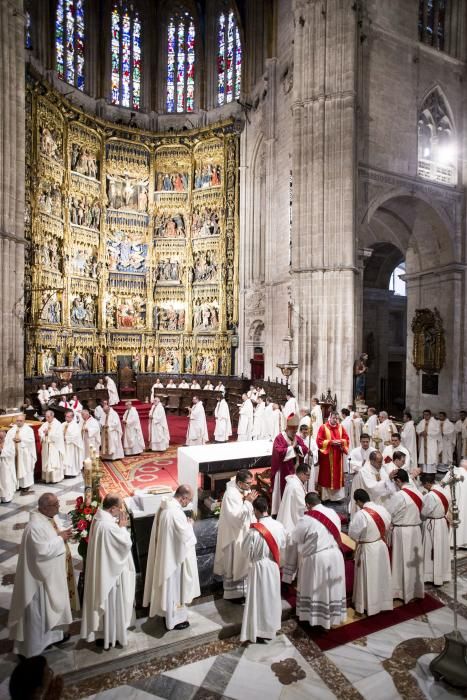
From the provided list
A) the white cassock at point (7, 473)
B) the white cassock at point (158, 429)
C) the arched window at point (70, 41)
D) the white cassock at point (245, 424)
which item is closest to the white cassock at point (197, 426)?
the white cassock at point (158, 429)

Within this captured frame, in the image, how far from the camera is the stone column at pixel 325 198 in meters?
15.9

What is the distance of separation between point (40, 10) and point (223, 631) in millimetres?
27161

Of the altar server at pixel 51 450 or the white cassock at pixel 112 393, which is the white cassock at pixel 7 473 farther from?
the white cassock at pixel 112 393

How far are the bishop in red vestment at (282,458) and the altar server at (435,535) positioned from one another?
2.07m

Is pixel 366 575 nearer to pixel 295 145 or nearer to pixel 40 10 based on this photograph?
pixel 295 145

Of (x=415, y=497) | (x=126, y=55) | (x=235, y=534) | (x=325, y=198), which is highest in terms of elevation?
(x=126, y=55)

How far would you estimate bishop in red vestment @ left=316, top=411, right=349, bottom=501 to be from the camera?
8.92 m

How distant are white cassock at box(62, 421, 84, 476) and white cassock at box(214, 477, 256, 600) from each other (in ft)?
19.9

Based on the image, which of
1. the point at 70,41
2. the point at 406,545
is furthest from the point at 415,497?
the point at 70,41

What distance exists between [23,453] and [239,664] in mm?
6683

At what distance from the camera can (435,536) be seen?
5.98 metres

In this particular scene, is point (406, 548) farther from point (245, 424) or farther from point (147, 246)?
point (147, 246)

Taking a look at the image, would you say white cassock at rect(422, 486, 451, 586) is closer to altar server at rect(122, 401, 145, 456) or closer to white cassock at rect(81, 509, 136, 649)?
white cassock at rect(81, 509, 136, 649)

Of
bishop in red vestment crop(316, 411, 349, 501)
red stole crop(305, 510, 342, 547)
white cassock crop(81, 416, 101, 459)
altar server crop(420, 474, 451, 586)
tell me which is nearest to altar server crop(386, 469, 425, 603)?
altar server crop(420, 474, 451, 586)
